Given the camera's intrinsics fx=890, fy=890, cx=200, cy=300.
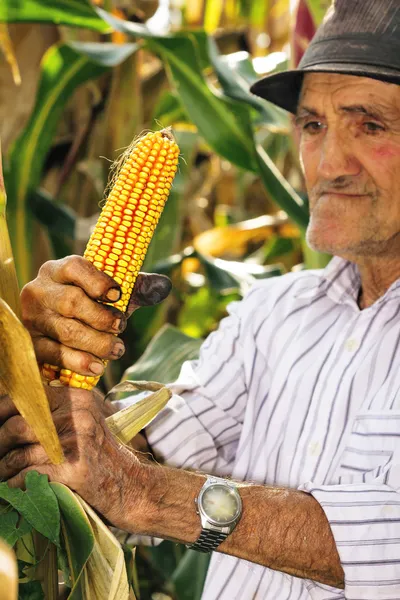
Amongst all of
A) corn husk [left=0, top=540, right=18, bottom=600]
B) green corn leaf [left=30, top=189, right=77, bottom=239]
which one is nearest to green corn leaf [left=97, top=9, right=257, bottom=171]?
green corn leaf [left=30, top=189, right=77, bottom=239]

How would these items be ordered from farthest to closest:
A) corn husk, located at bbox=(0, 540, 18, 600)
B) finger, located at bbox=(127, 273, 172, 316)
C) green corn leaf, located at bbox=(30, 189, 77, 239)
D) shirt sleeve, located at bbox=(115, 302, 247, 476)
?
green corn leaf, located at bbox=(30, 189, 77, 239)
shirt sleeve, located at bbox=(115, 302, 247, 476)
finger, located at bbox=(127, 273, 172, 316)
corn husk, located at bbox=(0, 540, 18, 600)

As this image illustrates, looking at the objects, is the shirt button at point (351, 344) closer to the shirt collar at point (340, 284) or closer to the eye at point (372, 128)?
the shirt collar at point (340, 284)

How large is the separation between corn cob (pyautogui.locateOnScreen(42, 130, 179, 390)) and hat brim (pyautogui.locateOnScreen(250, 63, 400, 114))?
0.51m

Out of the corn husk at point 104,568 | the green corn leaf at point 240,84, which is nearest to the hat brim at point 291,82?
the green corn leaf at point 240,84

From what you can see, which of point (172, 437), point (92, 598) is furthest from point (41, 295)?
point (172, 437)

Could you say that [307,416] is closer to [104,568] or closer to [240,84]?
[104,568]

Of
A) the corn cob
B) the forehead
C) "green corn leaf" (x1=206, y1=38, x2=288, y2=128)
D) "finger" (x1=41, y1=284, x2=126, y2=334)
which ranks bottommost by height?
"finger" (x1=41, y1=284, x2=126, y2=334)

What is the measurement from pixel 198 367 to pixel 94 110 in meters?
1.25

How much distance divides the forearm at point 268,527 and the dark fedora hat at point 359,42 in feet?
2.44

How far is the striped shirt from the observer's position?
51.9 inches

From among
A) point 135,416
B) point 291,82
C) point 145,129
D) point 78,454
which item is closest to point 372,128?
point 291,82

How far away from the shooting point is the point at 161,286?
48.2 inches

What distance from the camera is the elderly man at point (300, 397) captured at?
1169 mm

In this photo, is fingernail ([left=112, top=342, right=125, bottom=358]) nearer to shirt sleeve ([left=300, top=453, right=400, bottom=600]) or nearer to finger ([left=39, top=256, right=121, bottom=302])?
finger ([left=39, top=256, right=121, bottom=302])
